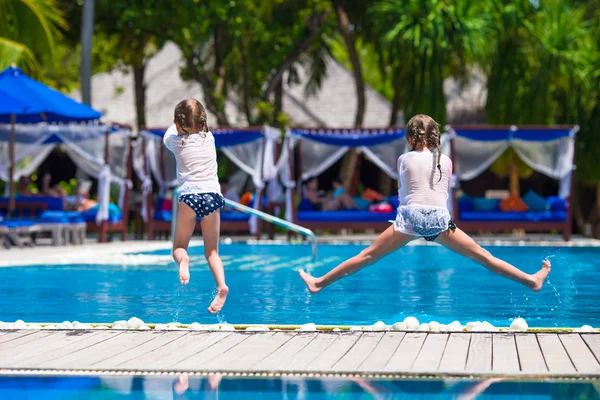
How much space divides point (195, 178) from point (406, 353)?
2335mm

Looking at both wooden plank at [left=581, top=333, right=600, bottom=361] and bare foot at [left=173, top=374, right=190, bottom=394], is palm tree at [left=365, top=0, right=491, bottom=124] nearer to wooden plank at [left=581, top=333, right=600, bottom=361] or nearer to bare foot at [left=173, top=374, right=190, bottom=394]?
wooden plank at [left=581, top=333, right=600, bottom=361]

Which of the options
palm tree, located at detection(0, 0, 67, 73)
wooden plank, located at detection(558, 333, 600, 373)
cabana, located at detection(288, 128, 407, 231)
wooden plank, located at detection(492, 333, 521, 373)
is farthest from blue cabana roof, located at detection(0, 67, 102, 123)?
wooden plank, located at detection(558, 333, 600, 373)

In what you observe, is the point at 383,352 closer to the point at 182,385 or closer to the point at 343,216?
the point at 182,385

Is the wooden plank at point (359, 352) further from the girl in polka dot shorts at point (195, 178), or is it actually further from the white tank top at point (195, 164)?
the white tank top at point (195, 164)

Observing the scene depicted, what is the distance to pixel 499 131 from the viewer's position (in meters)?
24.3

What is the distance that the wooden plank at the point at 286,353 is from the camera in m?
6.28

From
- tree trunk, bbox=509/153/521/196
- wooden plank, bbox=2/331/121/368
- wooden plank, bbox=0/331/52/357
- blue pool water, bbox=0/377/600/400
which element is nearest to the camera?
blue pool water, bbox=0/377/600/400

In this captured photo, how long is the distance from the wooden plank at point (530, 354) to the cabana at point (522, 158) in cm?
1676

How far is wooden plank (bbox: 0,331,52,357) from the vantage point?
6.91 metres

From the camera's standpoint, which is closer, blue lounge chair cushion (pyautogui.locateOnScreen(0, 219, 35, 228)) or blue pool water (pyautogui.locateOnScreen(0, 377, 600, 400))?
blue pool water (pyautogui.locateOnScreen(0, 377, 600, 400))

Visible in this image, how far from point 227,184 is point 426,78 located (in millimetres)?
7419

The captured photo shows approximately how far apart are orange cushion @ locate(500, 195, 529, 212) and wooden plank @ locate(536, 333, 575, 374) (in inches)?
684

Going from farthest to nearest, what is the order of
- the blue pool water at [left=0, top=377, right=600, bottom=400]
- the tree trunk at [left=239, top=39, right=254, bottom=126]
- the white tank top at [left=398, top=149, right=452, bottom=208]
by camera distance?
the tree trunk at [left=239, top=39, right=254, bottom=126] → the white tank top at [left=398, top=149, right=452, bottom=208] → the blue pool water at [left=0, top=377, right=600, bottom=400]

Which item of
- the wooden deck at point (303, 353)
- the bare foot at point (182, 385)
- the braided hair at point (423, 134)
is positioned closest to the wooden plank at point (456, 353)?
the wooden deck at point (303, 353)
